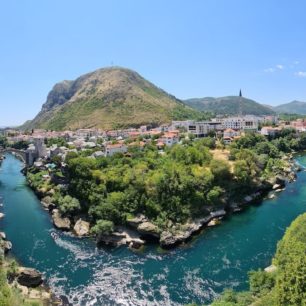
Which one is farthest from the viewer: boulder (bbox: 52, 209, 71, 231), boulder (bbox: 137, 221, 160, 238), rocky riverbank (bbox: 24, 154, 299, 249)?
boulder (bbox: 52, 209, 71, 231)

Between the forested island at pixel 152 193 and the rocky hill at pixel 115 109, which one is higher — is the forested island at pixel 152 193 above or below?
below

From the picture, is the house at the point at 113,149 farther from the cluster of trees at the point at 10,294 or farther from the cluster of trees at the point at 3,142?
the cluster of trees at the point at 3,142

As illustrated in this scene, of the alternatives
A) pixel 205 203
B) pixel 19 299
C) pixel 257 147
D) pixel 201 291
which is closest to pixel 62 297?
pixel 19 299

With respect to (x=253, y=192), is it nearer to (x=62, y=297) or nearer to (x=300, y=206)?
(x=300, y=206)

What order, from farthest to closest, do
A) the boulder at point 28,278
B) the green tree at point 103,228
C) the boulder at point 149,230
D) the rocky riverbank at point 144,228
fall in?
the boulder at point 149,230 < the green tree at point 103,228 < the rocky riverbank at point 144,228 < the boulder at point 28,278

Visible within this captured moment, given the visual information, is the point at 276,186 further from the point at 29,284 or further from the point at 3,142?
the point at 3,142

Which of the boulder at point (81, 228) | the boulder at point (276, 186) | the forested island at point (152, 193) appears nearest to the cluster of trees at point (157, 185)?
the forested island at point (152, 193)

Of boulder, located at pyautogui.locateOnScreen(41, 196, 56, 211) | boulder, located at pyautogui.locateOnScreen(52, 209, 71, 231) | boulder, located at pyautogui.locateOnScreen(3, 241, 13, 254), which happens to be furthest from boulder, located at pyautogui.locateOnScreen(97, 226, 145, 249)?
boulder, located at pyautogui.locateOnScreen(41, 196, 56, 211)

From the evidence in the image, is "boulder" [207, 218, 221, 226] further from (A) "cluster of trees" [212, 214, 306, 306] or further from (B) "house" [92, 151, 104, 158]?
(B) "house" [92, 151, 104, 158]
